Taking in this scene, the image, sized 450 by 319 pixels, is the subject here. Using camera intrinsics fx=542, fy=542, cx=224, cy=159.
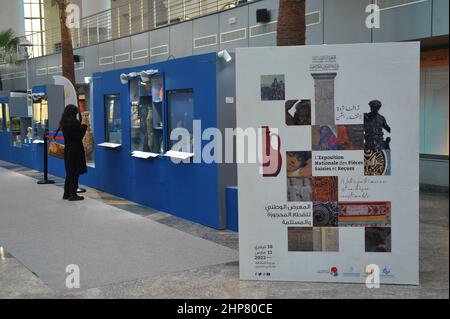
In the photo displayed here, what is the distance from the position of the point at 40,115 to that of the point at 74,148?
5.02m

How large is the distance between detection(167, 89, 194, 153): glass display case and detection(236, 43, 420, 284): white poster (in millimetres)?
3198

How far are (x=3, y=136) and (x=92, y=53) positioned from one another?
625 cm

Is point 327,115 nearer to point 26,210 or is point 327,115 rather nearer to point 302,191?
point 302,191

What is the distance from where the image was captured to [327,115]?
489 centimetres

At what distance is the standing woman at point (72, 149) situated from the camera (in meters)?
10.2

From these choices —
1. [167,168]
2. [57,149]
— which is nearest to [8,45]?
[57,149]

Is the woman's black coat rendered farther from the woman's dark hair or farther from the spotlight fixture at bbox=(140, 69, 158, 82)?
the spotlight fixture at bbox=(140, 69, 158, 82)

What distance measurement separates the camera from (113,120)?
1093 cm

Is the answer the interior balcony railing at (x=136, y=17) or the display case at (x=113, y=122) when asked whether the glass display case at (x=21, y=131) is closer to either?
the interior balcony railing at (x=136, y=17)

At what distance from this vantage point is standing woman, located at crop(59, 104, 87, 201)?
10.2 meters

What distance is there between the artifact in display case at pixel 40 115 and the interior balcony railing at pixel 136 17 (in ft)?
18.0

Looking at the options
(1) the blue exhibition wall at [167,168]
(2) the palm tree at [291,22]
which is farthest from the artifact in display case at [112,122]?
(2) the palm tree at [291,22]

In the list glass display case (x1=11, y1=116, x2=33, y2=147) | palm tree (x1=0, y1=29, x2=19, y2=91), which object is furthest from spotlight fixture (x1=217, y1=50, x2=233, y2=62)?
palm tree (x1=0, y1=29, x2=19, y2=91)
